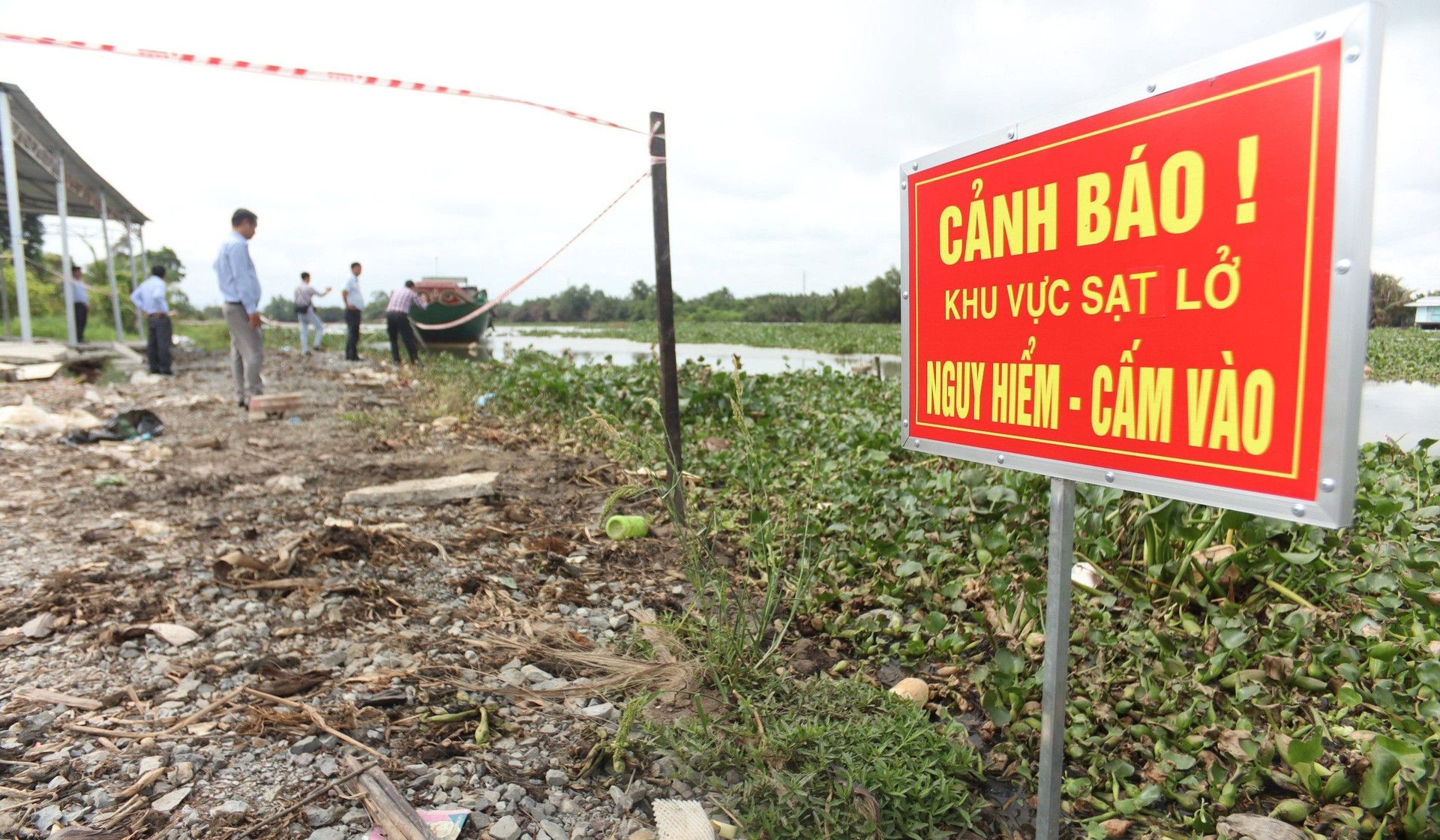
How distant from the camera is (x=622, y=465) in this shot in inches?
173

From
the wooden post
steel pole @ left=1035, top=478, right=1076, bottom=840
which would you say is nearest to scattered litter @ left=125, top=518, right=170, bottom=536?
the wooden post

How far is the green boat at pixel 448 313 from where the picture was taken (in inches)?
634

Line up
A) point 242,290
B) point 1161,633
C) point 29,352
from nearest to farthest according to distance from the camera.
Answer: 1. point 1161,633
2. point 242,290
3. point 29,352

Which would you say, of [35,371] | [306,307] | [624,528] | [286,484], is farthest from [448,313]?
[624,528]

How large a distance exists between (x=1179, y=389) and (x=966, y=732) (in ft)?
3.87

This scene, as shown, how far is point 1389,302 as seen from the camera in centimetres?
157

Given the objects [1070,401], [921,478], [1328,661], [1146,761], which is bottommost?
[1146,761]

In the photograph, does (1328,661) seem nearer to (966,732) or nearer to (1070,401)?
(966,732)

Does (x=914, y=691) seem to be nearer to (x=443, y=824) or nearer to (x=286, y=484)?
(x=443, y=824)

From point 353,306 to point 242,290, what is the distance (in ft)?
23.2

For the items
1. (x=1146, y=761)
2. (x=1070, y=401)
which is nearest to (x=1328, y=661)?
(x=1146, y=761)

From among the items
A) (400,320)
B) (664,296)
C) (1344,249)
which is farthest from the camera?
(400,320)

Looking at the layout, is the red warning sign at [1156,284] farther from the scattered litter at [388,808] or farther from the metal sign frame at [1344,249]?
the scattered litter at [388,808]

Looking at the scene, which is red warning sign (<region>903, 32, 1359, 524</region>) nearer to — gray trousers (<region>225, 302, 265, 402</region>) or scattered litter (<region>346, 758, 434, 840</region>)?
scattered litter (<region>346, 758, 434, 840</region>)
